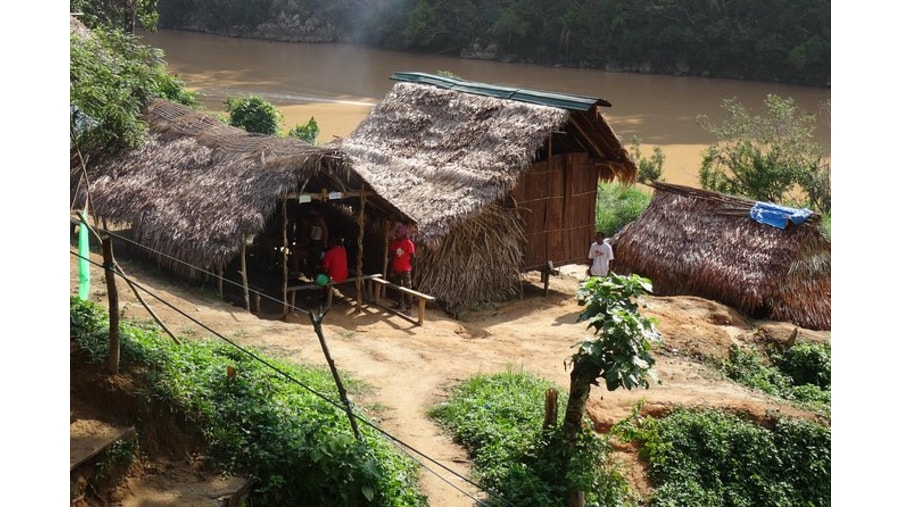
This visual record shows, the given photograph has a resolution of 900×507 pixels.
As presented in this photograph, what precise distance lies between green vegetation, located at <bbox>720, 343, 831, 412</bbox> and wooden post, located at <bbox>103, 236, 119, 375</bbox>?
21.6 ft

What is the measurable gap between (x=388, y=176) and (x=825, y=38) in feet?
78.3

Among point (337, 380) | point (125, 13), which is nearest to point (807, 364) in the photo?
point (337, 380)

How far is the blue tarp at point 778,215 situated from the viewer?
13461 millimetres

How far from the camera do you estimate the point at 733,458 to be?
878 cm

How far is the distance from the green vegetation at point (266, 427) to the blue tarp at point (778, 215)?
7847 millimetres

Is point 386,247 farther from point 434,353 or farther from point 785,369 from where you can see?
point 785,369

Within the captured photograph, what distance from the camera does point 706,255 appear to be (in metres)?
13.9

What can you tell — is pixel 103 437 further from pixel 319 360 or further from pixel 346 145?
pixel 346 145

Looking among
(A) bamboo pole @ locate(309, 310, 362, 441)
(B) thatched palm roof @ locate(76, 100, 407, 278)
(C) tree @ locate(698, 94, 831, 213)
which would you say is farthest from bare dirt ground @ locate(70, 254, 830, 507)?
(C) tree @ locate(698, 94, 831, 213)

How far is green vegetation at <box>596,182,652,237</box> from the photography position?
18.5 m

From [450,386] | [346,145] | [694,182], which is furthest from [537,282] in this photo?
[694,182]

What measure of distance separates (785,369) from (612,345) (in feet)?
15.4

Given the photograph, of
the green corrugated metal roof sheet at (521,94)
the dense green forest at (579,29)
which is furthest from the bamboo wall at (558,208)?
the dense green forest at (579,29)

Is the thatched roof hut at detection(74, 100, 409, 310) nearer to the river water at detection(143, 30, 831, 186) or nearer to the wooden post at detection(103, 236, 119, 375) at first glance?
the wooden post at detection(103, 236, 119, 375)
